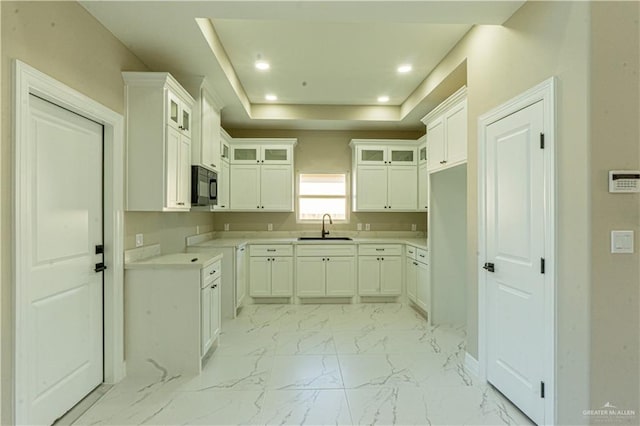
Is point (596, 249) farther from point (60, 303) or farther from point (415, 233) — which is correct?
point (415, 233)

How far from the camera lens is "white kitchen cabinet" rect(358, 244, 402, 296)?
4891 mm

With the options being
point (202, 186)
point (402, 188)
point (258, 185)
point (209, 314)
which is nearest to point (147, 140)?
point (202, 186)

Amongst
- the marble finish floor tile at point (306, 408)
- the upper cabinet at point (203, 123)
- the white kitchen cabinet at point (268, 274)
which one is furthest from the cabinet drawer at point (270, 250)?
the marble finish floor tile at point (306, 408)

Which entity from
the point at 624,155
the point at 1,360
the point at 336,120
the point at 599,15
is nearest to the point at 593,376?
the point at 624,155

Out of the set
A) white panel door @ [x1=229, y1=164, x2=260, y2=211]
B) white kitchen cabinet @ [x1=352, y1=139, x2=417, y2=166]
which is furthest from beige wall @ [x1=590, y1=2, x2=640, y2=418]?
white panel door @ [x1=229, y1=164, x2=260, y2=211]

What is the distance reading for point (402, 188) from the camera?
5.20 meters

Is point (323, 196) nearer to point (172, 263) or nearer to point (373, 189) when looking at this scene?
point (373, 189)

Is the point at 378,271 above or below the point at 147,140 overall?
below

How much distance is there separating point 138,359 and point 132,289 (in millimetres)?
569

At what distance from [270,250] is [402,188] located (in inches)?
89.0

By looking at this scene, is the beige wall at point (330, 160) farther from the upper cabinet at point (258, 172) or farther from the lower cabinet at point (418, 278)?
the lower cabinet at point (418, 278)

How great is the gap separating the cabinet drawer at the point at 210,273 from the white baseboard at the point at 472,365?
7.71 ft

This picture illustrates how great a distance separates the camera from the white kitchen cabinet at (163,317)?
2688 mm

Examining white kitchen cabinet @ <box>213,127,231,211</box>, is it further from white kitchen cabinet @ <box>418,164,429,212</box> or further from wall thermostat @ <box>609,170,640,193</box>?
wall thermostat @ <box>609,170,640,193</box>
